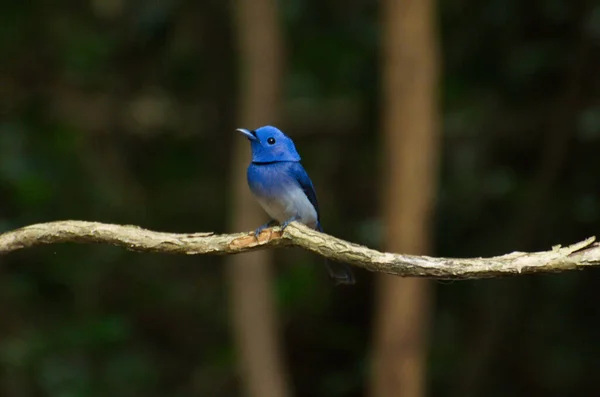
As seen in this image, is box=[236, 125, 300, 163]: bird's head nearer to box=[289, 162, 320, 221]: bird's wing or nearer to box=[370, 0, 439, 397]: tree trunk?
box=[289, 162, 320, 221]: bird's wing

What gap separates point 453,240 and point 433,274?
348 cm

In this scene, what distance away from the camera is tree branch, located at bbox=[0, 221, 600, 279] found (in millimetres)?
2389

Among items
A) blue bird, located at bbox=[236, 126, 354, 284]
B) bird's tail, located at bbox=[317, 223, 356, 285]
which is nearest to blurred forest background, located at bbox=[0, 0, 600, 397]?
bird's tail, located at bbox=[317, 223, 356, 285]

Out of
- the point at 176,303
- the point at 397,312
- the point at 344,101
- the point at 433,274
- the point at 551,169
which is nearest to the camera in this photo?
the point at 433,274

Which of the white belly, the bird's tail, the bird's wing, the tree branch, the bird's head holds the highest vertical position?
the bird's head

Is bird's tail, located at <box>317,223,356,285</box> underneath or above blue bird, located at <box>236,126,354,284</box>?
underneath

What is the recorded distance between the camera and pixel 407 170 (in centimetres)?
457

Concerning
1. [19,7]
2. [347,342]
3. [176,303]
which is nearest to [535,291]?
[347,342]

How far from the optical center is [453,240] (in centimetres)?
584

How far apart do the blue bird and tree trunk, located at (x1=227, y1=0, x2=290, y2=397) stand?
1.44 meters

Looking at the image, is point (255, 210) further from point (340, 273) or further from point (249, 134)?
point (249, 134)

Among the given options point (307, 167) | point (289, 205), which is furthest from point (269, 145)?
point (307, 167)

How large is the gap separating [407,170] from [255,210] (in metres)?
0.90

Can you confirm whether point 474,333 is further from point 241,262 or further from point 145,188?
point 145,188
